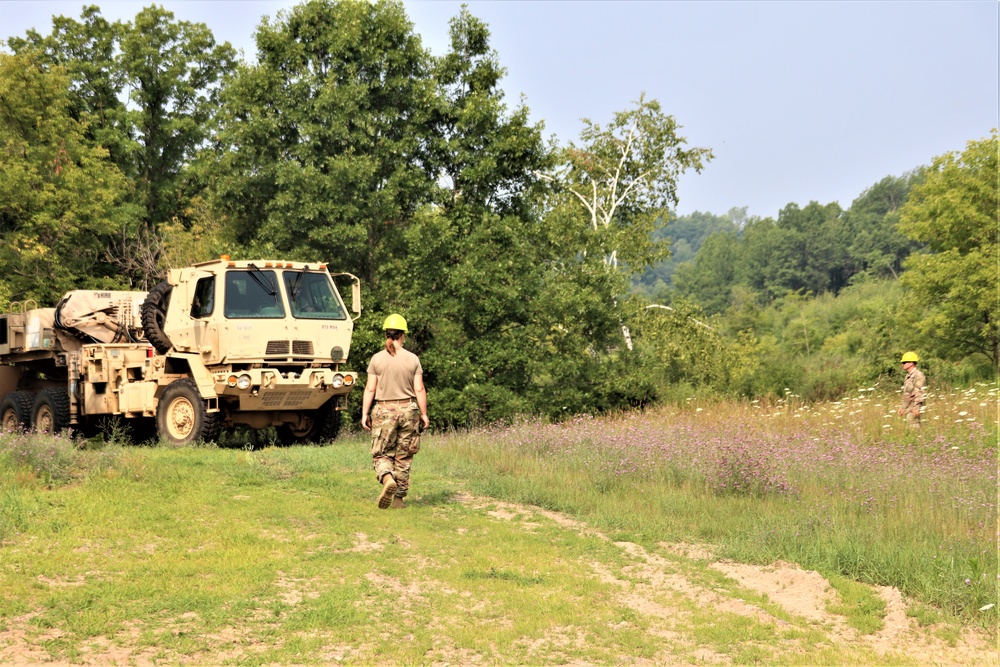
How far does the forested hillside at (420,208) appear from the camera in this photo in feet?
74.5

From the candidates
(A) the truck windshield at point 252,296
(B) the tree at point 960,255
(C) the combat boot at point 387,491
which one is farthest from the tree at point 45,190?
(B) the tree at point 960,255

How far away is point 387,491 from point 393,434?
24.3 inches

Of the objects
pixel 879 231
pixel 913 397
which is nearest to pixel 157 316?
pixel 913 397

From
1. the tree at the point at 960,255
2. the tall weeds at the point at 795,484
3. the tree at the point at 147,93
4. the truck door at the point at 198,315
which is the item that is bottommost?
the tall weeds at the point at 795,484

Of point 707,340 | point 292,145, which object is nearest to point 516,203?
point 292,145

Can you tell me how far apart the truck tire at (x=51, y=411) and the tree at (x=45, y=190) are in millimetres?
10462

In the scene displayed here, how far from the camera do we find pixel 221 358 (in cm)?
1577

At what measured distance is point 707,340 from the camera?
102ft

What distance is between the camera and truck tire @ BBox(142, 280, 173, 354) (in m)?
17.0

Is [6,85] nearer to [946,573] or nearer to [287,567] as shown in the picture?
[287,567]

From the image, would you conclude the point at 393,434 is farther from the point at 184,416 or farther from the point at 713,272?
the point at 713,272

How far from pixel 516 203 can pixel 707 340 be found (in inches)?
372

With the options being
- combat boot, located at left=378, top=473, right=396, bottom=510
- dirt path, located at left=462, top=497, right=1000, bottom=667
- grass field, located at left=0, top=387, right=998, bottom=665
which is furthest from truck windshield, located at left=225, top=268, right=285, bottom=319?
dirt path, located at left=462, top=497, right=1000, bottom=667

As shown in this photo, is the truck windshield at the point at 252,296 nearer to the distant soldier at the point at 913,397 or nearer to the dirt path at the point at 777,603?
the dirt path at the point at 777,603
